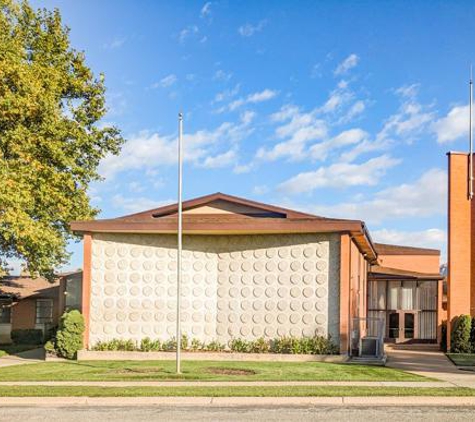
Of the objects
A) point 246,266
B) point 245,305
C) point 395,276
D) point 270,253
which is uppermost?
point 270,253

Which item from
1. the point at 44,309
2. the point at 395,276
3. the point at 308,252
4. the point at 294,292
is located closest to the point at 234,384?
the point at 294,292

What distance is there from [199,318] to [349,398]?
11685mm

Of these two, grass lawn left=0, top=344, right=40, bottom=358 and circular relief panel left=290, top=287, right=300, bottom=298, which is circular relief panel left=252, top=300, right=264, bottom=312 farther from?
grass lawn left=0, top=344, right=40, bottom=358

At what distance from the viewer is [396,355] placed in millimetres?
29859

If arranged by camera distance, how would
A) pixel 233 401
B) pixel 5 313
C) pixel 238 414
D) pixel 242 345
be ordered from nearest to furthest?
pixel 238 414
pixel 233 401
pixel 242 345
pixel 5 313

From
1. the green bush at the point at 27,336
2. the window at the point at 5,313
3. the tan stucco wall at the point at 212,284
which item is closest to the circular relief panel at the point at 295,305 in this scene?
the tan stucco wall at the point at 212,284

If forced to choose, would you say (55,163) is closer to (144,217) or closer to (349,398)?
(144,217)

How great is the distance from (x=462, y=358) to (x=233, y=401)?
16.2 metres

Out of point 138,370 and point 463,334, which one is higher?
point 463,334

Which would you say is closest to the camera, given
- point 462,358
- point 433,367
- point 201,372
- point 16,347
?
point 201,372

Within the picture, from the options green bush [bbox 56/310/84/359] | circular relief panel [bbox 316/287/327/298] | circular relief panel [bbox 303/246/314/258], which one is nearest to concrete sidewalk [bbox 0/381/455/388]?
green bush [bbox 56/310/84/359]

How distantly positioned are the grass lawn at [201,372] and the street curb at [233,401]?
10.6 ft

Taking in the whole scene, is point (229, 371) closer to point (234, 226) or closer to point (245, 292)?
point (245, 292)

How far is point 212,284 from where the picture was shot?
26922 millimetres
